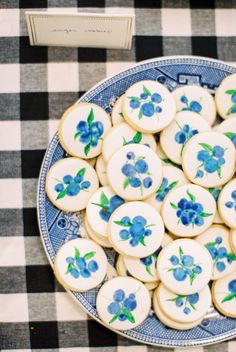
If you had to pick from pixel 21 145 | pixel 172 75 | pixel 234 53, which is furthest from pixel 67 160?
pixel 234 53

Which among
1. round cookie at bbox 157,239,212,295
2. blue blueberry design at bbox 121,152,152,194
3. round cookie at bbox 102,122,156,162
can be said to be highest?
round cookie at bbox 102,122,156,162

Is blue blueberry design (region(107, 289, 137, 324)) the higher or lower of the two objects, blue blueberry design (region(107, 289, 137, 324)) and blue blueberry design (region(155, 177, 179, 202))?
the lower

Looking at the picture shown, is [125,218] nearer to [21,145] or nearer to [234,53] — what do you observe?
[21,145]

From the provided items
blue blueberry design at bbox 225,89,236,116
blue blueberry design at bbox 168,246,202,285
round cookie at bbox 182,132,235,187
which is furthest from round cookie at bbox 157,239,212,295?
blue blueberry design at bbox 225,89,236,116

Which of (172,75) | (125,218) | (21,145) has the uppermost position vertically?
(172,75)

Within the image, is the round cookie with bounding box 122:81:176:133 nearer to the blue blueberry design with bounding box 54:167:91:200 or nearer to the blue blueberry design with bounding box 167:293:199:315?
the blue blueberry design with bounding box 54:167:91:200

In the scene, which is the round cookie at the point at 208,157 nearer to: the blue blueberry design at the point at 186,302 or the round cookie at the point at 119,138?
the round cookie at the point at 119,138
